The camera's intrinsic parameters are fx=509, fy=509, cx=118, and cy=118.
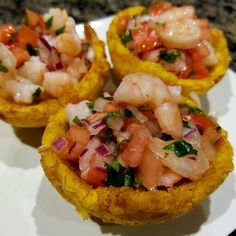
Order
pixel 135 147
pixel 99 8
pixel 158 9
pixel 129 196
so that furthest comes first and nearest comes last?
pixel 99 8
pixel 158 9
pixel 135 147
pixel 129 196

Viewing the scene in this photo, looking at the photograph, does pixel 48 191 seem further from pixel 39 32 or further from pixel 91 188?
pixel 39 32

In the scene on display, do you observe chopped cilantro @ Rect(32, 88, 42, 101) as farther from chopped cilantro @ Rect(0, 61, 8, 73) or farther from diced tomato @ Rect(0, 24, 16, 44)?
diced tomato @ Rect(0, 24, 16, 44)

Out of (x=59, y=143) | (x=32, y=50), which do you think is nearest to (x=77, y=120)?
(x=59, y=143)

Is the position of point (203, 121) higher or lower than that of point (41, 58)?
higher

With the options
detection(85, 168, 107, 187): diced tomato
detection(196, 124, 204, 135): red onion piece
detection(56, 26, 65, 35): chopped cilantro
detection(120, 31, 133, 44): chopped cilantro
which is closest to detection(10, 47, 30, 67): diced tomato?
detection(56, 26, 65, 35): chopped cilantro

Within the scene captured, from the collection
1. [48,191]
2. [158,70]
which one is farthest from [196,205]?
[158,70]

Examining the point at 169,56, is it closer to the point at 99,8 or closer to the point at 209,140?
the point at 209,140
